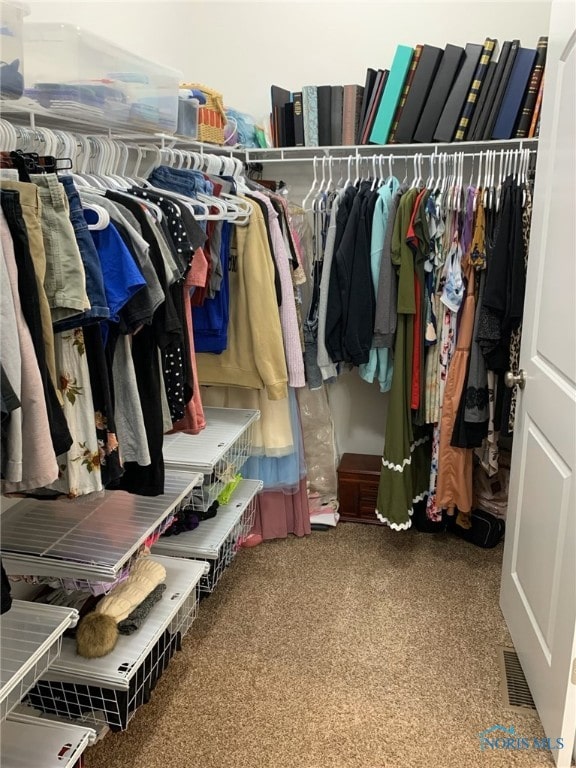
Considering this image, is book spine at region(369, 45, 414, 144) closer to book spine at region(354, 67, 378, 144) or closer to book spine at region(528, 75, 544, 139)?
book spine at region(354, 67, 378, 144)

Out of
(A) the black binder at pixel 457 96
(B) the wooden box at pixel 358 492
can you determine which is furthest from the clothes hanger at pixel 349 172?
(B) the wooden box at pixel 358 492

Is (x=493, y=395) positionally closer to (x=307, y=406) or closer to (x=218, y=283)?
(x=307, y=406)

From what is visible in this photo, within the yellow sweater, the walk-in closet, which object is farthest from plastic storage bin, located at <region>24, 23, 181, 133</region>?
the yellow sweater

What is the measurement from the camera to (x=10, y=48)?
1.17 metres

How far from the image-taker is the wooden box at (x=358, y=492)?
2896 millimetres

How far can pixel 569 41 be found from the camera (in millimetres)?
1579

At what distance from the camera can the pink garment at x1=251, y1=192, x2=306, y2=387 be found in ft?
7.29

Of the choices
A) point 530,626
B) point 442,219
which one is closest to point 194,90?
point 442,219

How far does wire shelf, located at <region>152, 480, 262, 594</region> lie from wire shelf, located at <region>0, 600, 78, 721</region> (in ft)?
2.64

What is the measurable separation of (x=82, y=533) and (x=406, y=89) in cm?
208

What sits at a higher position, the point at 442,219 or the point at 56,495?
the point at 442,219

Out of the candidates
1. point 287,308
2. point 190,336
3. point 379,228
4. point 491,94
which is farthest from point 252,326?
point 491,94

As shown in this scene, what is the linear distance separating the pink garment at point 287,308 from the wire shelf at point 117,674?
83cm

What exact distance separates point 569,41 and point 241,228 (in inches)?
42.8
